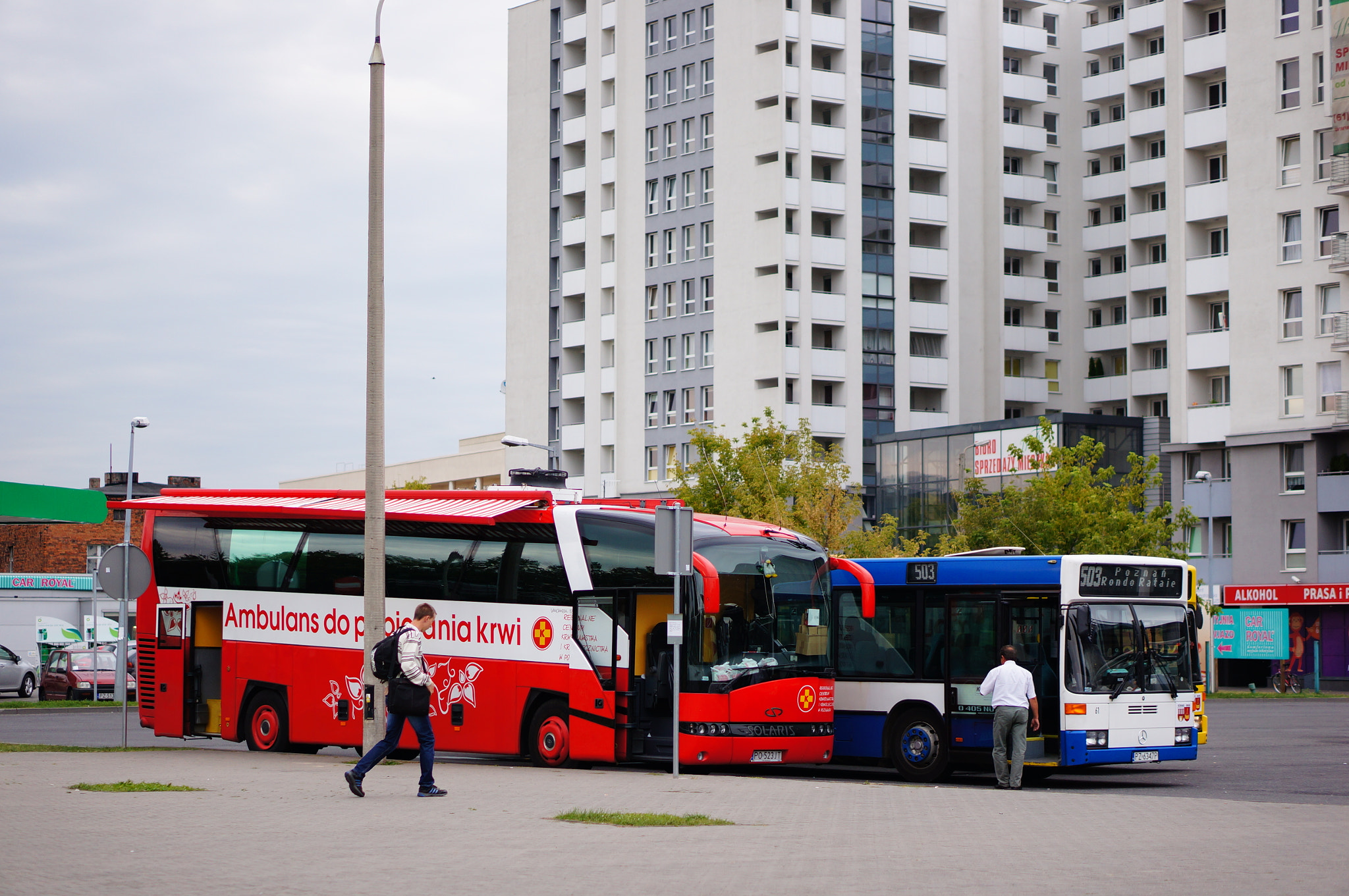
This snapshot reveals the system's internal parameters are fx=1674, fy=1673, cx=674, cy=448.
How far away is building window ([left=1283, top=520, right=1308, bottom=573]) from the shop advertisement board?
161 cm

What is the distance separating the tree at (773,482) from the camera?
170 ft

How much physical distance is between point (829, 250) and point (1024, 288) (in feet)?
41.5

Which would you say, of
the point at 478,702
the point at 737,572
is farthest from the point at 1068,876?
the point at 478,702

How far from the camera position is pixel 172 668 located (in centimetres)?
2372

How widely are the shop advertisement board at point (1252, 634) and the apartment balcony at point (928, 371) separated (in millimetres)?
22095

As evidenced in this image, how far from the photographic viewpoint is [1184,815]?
49.7 ft

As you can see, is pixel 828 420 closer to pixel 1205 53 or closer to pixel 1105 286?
pixel 1105 286

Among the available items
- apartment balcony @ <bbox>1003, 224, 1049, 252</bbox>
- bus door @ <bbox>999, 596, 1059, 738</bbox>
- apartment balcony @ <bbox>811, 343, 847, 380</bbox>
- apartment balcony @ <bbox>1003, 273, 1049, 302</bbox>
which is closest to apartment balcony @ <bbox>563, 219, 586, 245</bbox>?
apartment balcony @ <bbox>811, 343, 847, 380</bbox>

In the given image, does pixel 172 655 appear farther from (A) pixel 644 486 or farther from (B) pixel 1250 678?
(A) pixel 644 486

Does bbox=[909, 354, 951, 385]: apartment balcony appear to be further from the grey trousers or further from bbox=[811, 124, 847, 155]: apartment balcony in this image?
the grey trousers

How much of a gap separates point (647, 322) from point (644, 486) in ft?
26.5

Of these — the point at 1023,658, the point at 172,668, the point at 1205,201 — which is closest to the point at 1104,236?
the point at 1205,201

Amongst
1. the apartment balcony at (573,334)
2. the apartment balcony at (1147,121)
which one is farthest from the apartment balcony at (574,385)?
the apartment balcony at (1147,121)

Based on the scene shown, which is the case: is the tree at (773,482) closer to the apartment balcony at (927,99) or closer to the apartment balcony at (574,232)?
the apartment balcony at (927,99)
